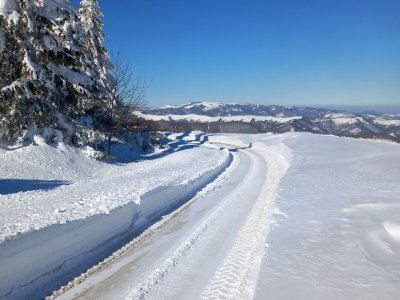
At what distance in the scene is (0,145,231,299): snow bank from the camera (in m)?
6.30

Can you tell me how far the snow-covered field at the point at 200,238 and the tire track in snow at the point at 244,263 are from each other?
0.02 m

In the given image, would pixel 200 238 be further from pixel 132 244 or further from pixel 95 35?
pixel 95 35

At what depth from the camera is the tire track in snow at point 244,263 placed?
19.0 ft

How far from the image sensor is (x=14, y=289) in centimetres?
589

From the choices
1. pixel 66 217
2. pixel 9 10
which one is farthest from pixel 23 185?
pixel 9 10

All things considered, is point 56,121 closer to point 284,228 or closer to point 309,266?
point 284,228

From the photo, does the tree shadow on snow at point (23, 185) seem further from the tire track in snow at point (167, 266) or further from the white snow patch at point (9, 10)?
the white snow patch at point (9, 10)

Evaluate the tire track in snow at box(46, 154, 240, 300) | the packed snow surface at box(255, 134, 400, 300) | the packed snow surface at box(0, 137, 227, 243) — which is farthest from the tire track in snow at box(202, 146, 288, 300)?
the packed snow surface at box(0, 137, 227, 243)

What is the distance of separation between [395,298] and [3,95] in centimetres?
1561

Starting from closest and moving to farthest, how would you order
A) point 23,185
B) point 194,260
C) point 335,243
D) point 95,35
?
1. point 194,260
2. point 335,243
3. point 23,185
4. point 95,35

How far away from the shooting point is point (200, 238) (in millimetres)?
8641

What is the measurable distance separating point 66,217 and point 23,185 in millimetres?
5851

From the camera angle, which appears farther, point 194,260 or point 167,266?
point 194,260

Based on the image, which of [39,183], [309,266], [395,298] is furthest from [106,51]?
[395,298]
